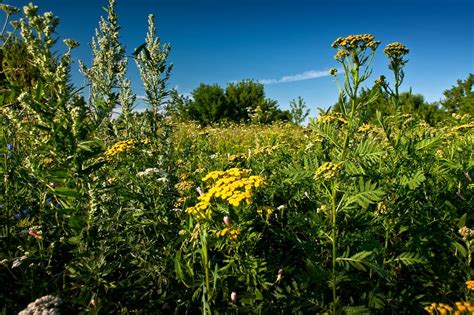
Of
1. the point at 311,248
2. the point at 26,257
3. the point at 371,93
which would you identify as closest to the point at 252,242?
the point at 311,248

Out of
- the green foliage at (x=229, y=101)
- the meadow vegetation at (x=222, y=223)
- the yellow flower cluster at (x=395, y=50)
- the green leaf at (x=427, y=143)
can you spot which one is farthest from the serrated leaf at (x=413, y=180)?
the green foliage at (x=229, y=101)

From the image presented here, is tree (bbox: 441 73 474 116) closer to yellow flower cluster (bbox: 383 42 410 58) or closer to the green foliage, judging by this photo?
the green foliage

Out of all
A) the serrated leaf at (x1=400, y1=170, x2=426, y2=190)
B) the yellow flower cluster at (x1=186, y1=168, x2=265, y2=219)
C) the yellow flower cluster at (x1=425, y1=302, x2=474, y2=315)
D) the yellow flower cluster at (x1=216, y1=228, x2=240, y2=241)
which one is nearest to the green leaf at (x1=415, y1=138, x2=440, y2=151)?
the serrated leaf at (x1=400, y1=170, x2=426, y2=190)

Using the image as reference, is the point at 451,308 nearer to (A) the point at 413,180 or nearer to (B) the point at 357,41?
(A) the point at 413,180

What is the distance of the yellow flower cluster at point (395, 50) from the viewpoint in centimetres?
265

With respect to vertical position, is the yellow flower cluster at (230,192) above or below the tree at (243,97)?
below

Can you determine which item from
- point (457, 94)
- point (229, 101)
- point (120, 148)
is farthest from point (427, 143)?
point (229, 101)

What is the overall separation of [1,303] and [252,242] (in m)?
1.67

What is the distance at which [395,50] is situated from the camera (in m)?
2.66

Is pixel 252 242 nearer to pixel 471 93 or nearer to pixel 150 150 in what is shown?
pixel 150 150

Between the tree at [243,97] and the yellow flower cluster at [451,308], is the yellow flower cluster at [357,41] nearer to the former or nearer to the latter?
the yellow flower cluster at [451,308]

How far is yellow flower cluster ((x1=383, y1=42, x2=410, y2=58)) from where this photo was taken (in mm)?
2652

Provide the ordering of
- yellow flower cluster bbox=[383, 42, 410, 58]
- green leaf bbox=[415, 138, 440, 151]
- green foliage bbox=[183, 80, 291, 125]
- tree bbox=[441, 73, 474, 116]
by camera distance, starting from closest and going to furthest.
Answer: green leaf bbox=[415, 138, 440, 151], yellow flower cluster bbox=[383, 42, 410, 58], tree bbox=[441, 73, 474, 116], green foliage bbox=[183, 80, 291, 125]

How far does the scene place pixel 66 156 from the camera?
82.7 inches
